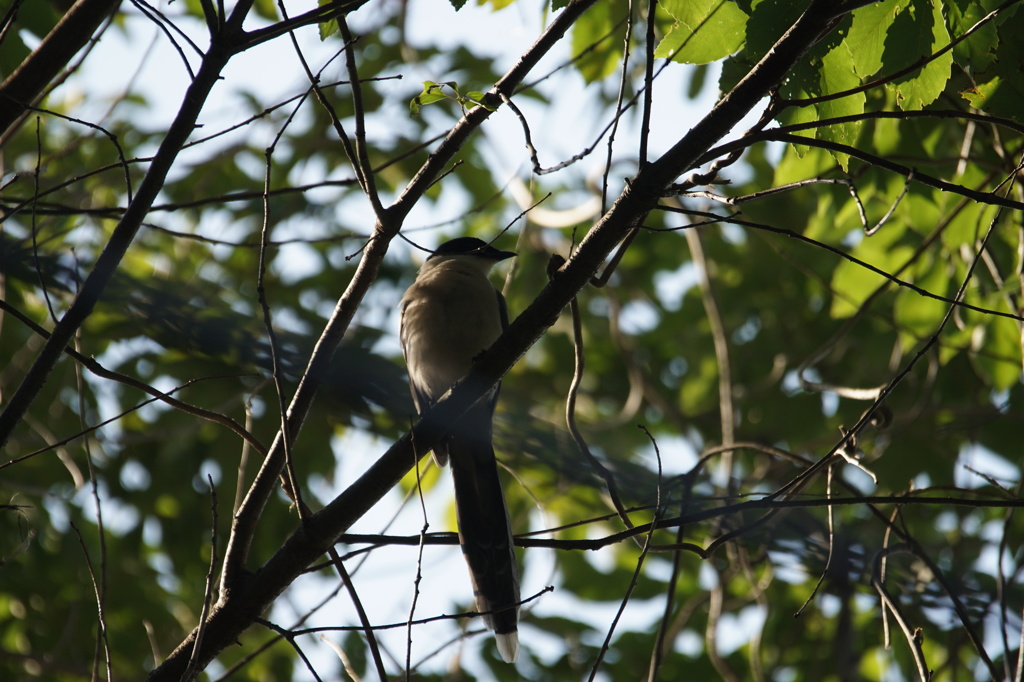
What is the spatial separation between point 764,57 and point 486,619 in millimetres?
2228

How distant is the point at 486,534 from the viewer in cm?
354

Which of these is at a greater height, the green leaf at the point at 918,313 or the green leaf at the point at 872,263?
the green leaf at the point at 872,263

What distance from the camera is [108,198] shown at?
5.89 m

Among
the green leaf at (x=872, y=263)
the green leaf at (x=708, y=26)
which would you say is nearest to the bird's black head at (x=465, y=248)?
the green leaf at (x=872, y=263)

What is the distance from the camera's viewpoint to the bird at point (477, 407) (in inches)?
133

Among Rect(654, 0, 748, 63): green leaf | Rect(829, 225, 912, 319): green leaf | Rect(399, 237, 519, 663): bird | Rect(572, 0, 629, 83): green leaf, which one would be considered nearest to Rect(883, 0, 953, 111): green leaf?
Rect(654, 0, 748, 63): green leaf

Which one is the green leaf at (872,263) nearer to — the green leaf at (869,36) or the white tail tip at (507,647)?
the green leaf at (869,36)

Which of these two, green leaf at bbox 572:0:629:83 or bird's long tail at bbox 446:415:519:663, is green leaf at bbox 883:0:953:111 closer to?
green leaf at bbox 572:0:629:83

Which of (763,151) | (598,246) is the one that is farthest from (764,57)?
(763,151)

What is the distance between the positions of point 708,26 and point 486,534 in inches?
85.4

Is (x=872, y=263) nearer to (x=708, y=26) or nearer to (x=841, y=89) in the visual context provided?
(x=841, y=89)

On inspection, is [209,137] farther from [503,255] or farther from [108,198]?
[108,198]

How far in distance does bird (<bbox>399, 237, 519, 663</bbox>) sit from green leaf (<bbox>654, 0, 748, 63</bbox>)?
5.06 feet

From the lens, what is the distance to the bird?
11.1 feet
